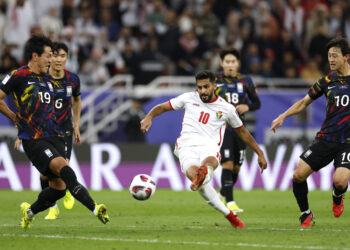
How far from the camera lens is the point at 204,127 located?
11031mm

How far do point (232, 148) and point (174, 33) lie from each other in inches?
374

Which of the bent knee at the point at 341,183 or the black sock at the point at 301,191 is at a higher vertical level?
the bent knee at the point at 341,183

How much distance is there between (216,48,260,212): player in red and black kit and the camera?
13555 mm

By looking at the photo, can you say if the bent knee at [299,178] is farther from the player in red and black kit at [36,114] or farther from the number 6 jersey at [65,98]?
the number 6 jersey at [65,98]

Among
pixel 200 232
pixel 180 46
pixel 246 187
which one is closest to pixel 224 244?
pixel 200 232

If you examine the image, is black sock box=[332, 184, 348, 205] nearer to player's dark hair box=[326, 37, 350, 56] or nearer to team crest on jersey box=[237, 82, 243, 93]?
player's dark hair box=[326, 37, 350, 56]

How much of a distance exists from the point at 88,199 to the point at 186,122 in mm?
1928

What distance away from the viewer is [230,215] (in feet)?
34.1

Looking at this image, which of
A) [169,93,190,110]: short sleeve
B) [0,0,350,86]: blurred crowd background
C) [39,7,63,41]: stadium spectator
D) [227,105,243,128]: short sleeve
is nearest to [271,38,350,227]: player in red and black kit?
[227,105,243,128]: short sleeve

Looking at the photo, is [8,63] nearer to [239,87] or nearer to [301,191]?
[239,87]

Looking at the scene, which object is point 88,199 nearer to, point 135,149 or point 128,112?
point 135,149

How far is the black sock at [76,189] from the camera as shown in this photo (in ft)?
32.7

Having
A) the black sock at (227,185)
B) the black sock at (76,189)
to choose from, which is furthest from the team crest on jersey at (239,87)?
the black sock at (76,189)

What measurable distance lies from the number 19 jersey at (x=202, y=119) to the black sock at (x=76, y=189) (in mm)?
1624
